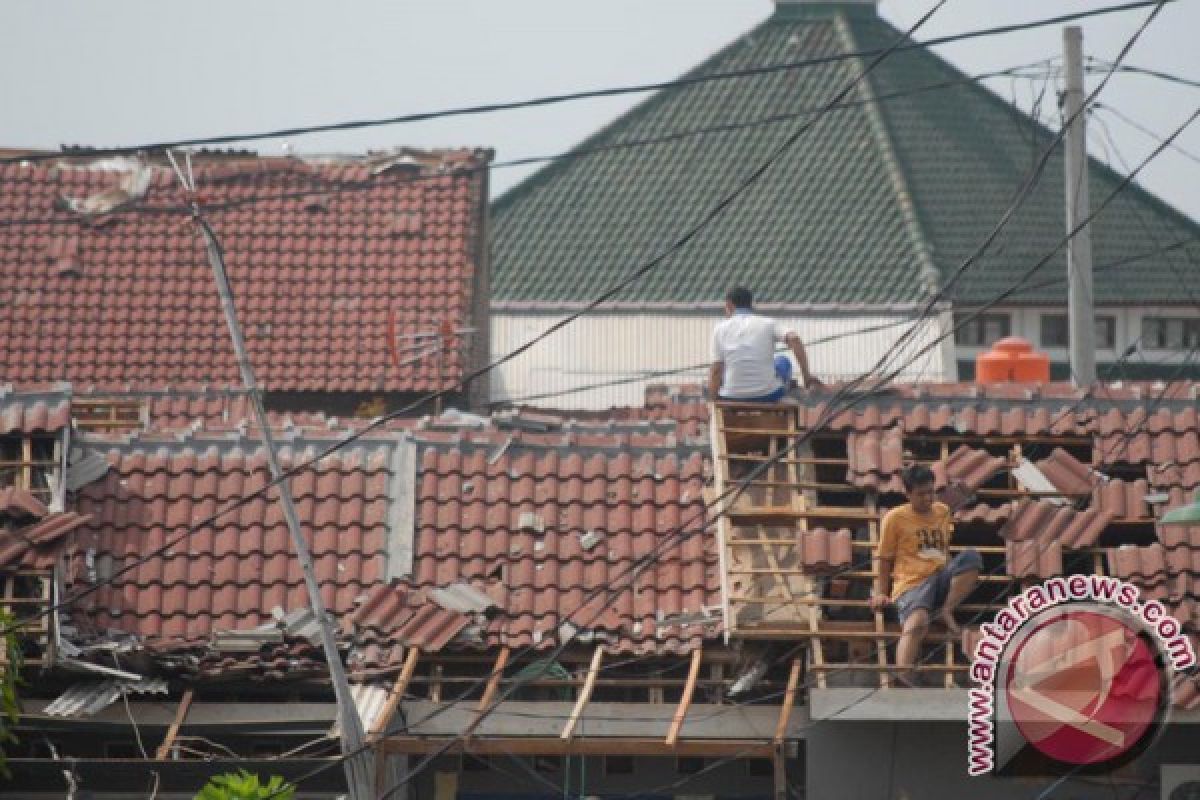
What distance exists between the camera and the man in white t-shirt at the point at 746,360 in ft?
59.4

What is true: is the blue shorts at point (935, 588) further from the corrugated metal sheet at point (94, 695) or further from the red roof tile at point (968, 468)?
the corrugated metal sheet at point (94, 695)

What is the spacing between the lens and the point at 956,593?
15898mm

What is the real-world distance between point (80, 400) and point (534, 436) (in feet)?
20.3

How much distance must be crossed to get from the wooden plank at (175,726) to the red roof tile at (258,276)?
1352 centimetres

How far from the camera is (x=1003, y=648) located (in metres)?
15.6

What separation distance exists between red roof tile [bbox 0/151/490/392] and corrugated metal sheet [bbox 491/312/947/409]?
7703 millimetres

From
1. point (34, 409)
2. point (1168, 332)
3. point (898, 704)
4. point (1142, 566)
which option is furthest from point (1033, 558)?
point (1168, 332)

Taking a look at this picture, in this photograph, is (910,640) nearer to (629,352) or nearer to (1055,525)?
(1055,525)

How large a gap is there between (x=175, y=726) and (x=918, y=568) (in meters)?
5.12

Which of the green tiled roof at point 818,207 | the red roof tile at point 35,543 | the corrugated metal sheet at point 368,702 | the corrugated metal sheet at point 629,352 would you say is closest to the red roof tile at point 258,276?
the corrugated metal sheet at point 629,352

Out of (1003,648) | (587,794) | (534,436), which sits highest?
(534,436)

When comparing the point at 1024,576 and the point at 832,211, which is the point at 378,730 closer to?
the point at 1024,576

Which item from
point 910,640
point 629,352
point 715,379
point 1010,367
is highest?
point 629,352

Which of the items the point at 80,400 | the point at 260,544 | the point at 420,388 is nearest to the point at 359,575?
the point at 260,544
